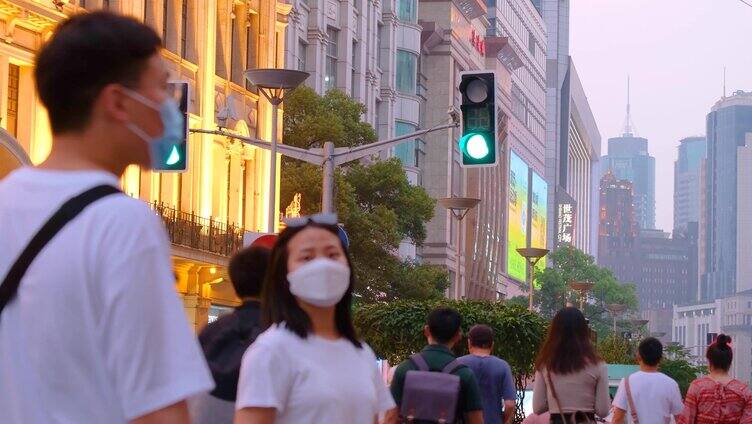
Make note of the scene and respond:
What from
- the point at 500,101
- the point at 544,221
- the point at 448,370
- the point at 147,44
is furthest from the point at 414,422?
the point at 544,221

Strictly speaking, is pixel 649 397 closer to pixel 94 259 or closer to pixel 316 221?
pixel 316 221

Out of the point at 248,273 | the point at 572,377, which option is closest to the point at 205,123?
the point at 572,377

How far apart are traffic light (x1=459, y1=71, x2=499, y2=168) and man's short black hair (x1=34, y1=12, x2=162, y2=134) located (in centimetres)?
1443

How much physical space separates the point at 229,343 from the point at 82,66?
13.3 ft

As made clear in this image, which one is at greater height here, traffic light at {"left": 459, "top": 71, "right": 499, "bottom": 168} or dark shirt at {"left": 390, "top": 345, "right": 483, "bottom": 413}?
traffic light at {"left": 459, "top": 71, "right": 499, "bottom": 168}

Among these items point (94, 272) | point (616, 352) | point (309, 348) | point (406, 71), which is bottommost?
point (616, 352)

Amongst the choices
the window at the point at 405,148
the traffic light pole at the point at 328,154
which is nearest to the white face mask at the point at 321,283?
the traffic light pole at the point at 328,154

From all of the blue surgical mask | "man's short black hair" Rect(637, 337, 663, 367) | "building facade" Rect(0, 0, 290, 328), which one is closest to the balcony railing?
"building facade" Rect(0, 0, 290, 328)

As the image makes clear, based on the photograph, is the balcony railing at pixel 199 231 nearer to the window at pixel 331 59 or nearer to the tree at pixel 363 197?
the tree at pixel 363 197

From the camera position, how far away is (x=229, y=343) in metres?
7.31

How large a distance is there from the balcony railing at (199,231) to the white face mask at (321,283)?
94.7 feet

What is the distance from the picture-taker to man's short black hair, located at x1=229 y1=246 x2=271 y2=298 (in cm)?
754

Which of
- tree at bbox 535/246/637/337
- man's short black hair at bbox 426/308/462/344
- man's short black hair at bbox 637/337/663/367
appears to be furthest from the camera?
tree at bbox 535/246/637/337

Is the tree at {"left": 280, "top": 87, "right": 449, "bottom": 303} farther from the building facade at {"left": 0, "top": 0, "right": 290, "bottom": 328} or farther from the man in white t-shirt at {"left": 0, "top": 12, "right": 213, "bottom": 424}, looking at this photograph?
the man in white t-shirt at {"left": 0, "top": 12, "right": 213, "bottom": 424}
